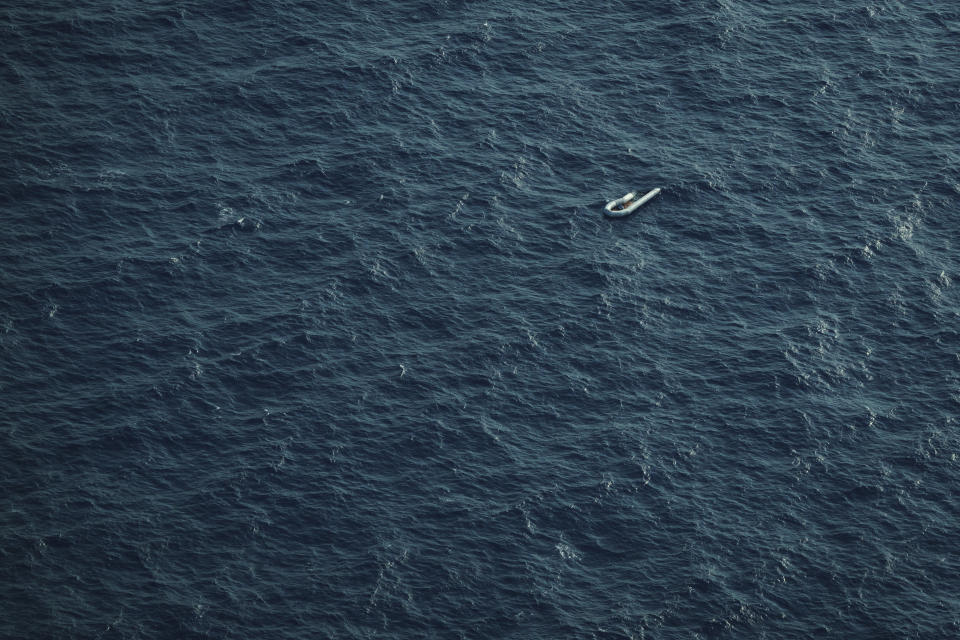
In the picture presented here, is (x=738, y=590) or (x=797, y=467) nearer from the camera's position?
(x=738, y=590)

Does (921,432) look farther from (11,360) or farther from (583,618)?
(11,360)

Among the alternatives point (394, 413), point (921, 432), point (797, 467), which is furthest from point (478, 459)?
point (921, 432)

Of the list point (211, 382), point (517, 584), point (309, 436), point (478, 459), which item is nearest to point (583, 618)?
point (517, 584)

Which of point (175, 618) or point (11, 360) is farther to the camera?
point (11, 360)

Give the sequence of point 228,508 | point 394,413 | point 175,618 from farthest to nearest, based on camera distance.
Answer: point 394,413 → point 228,508 → point 175,618

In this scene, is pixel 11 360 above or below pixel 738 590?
above

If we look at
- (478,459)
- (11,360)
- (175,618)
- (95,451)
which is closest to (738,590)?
(478,459)

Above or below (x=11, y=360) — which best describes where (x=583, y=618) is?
below

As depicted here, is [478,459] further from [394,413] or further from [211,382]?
[211,382]

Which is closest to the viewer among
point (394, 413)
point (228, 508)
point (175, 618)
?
point (175, 618)
